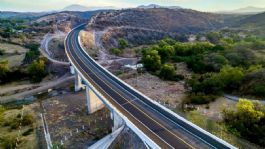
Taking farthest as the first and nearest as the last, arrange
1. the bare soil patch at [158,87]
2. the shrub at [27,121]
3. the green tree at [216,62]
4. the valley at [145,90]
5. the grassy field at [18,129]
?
1. the green tree at [216,62]
2. the bare soil patch at [158,87]
3. the shrub at [27,121]
4. the grassy field at [18,129]
5. the valley at [145,90]

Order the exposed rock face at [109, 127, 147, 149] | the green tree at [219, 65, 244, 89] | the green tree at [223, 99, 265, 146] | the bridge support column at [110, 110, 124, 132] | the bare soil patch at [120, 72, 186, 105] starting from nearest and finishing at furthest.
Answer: the exposed rock face at [109, 127, 147, 149]
the green tree at [223, 99, 265, 146]
the bridge support column at [110, 110, 124, 132]
the green tree at [219, 65, 244, 89]
the bare soil patch at [120, 72, 186, 105]

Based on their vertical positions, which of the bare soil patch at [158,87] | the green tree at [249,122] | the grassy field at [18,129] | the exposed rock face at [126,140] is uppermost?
the green tree at [249,122]

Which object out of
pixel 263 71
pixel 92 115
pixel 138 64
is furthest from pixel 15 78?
pixel 263 71

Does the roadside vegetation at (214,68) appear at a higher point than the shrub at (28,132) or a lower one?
higher

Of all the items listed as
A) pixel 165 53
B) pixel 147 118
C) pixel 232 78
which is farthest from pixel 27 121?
pixel 165 53

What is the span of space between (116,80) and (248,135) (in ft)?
104

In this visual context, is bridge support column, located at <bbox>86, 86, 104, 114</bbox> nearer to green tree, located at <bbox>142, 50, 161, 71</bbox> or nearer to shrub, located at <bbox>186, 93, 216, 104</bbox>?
shrub, located at <bbox>186, 93, 216, 104</bbox>

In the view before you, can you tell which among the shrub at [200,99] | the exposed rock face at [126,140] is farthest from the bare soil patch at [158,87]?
the exposed rock face at [126,140]

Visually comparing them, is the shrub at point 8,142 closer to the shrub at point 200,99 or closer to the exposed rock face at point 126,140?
the exposed rock face at point 126,140

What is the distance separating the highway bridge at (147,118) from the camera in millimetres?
39003

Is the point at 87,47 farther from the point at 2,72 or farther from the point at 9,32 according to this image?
the point at 9,32

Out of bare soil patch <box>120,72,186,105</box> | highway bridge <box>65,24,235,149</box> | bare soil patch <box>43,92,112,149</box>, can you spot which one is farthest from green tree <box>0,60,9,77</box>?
highway bridge <box>65,24,235,149</box>

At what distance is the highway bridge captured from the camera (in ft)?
128

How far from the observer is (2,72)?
103m
